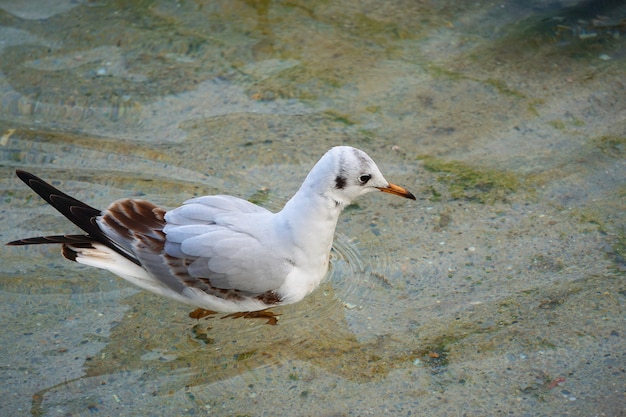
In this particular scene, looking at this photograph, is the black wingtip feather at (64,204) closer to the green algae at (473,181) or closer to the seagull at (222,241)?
the seagull at (222,241)

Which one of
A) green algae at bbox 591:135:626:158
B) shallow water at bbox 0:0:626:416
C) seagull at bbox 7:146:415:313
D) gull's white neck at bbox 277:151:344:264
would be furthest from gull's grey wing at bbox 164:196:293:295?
green algae at bbox 591:135:626:158

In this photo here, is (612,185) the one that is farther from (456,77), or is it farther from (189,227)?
(189,227)

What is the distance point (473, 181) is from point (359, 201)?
671 mm

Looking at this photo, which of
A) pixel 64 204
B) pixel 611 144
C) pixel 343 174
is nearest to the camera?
pixel 343 174

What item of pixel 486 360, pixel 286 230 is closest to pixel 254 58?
pixel 286 230

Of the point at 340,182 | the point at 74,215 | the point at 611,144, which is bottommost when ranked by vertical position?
A: the point at 611,144

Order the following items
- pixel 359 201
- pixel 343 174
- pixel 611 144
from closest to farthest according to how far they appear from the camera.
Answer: pixel 343 174 → pixel 359 201 → pixel 611 144

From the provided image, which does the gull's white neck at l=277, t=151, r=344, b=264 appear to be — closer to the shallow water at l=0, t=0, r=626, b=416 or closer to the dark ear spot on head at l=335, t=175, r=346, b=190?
the dark ear spot on head at l=335, t=175, r=346, b=190

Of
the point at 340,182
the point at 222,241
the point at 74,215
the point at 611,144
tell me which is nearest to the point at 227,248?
the point at 222,241

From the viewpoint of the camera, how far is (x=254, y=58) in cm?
591

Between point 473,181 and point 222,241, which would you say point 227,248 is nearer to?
point 222,241

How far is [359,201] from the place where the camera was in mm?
4738

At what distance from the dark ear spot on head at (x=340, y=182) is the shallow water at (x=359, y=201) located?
575 millimetres

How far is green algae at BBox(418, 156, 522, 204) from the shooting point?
467 cm
